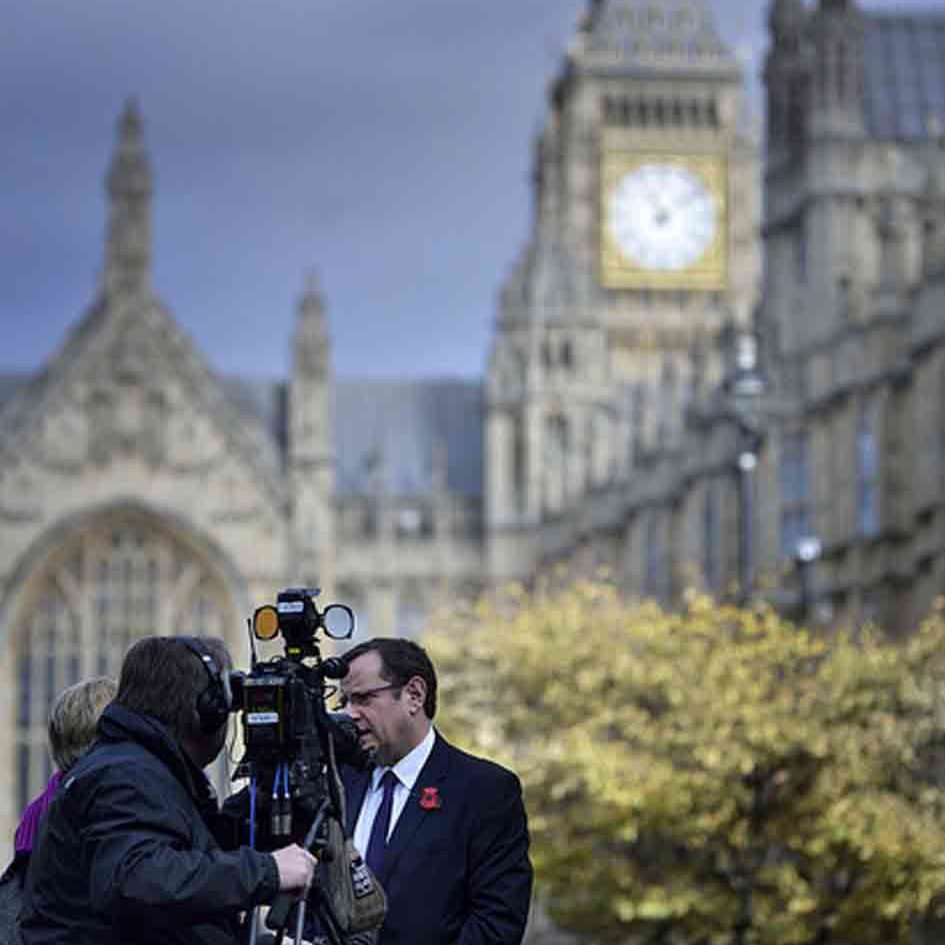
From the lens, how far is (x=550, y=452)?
243 ft

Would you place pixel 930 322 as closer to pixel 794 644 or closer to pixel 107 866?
pixel 794 644

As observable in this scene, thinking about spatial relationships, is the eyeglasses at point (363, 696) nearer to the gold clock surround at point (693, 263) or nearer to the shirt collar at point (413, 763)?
the shirt collar at point (413, 763)

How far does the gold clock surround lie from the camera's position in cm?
8588

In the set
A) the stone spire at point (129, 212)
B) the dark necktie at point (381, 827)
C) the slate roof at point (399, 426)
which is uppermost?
the stone spire at point (129, 212)

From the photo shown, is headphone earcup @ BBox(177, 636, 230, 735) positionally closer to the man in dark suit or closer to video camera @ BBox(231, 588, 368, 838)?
A: video camera @ BBox(231, 588, 368, 838)

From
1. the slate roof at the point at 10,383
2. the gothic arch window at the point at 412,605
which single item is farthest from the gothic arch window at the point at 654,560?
the slate roof at the point at 10,383

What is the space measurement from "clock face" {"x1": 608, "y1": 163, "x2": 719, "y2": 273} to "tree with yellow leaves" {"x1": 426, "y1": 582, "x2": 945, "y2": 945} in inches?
2028

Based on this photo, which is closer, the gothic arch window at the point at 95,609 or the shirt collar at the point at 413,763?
the shirt collar at the point at 413,763

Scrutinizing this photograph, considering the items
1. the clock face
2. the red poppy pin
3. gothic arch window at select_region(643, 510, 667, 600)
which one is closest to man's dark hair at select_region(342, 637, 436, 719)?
the red poppy pin

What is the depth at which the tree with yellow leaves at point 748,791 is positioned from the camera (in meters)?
27.7

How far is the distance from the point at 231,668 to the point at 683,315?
77.1 meters

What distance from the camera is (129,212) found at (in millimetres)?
→ 72250

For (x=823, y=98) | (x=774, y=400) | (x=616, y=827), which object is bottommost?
(x=616, y=827)

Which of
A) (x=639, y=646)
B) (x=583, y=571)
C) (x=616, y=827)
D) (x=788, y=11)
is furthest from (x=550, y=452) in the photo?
(x=616, y=827)
